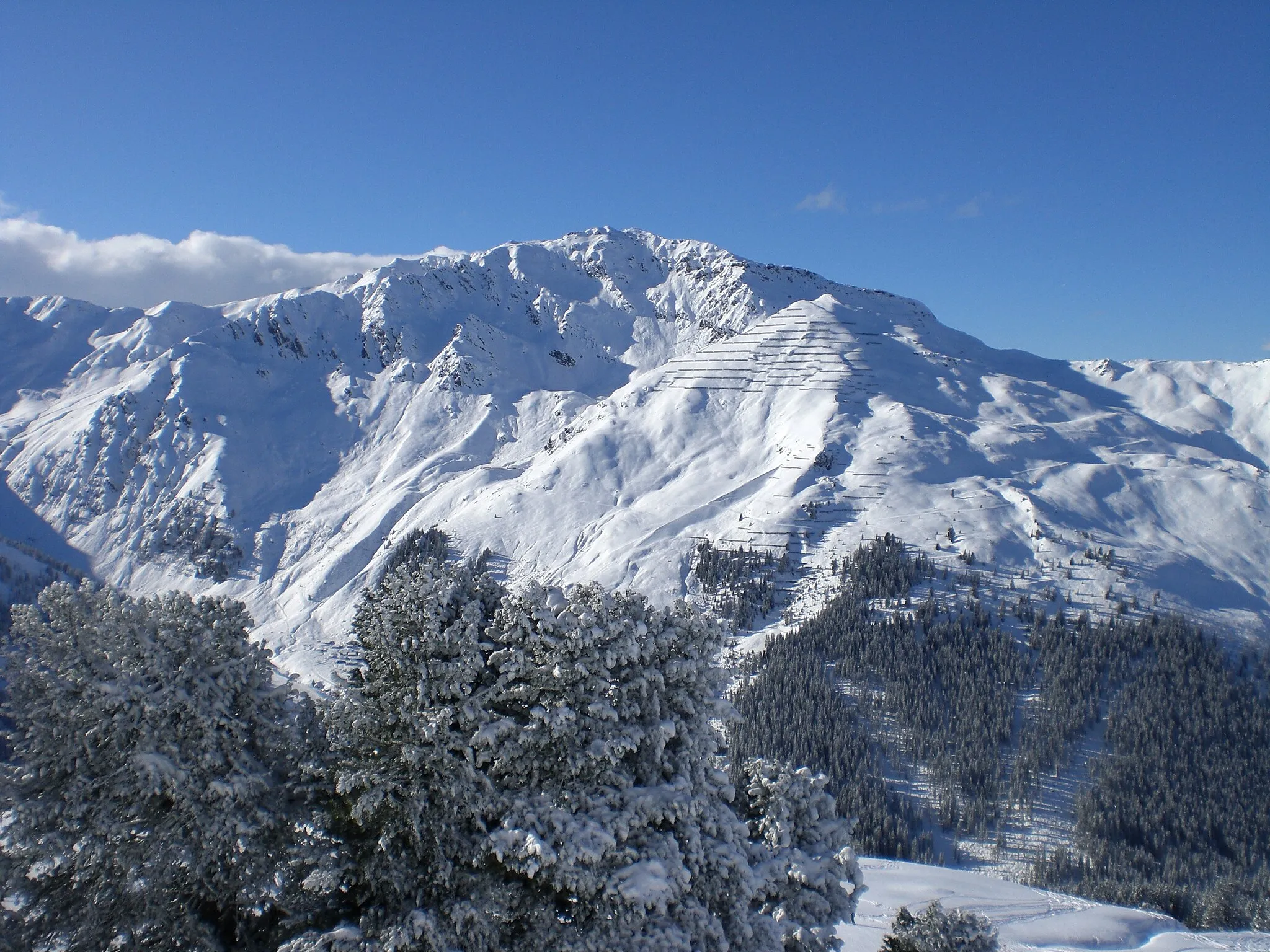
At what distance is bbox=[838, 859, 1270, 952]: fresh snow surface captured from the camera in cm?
4597

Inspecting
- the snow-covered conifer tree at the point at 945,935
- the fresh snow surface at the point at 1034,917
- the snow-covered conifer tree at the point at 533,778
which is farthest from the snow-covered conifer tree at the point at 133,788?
the fresh snow surface at the point at 1034,917

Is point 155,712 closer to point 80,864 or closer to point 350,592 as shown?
point 80,864

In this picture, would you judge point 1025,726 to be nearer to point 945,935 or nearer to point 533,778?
point 945,935

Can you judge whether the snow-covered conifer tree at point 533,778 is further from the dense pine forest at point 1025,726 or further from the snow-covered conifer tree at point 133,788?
the dense pine forest at point 1025,726

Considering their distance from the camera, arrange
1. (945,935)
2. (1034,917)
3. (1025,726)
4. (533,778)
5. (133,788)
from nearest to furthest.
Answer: (133,788)
(533,778)
(945,935)
(1034,917)
(1025,726)

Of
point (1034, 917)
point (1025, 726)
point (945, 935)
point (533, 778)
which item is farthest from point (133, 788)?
point (1025, 726)

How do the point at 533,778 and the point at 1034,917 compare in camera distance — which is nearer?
the point at 533,778

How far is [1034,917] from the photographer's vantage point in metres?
53.4

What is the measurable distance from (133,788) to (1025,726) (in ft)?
445

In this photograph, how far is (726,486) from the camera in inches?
7790

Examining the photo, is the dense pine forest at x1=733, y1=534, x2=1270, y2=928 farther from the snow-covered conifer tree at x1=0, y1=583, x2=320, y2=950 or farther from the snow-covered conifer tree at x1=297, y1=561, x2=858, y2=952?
the snow-covered conifer tree at x1=0, y1=583, x2=320, y2=950

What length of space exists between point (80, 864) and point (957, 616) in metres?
148

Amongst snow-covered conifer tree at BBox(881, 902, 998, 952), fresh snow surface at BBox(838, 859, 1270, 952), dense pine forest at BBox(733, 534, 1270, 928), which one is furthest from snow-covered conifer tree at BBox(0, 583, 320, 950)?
dense pine forest at BBox(733, 534, 1270, 928)

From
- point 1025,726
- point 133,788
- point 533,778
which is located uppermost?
point 533,778
